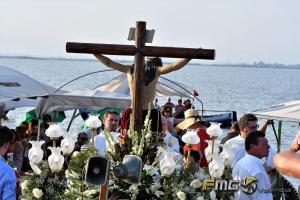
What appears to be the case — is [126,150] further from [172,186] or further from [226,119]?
[226,119]

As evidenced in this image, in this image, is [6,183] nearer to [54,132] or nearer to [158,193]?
[54,132]

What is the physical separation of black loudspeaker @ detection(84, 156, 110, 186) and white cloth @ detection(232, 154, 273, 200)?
103 inches

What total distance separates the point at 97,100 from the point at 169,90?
4.69m

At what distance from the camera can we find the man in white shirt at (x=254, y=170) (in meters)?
6.19

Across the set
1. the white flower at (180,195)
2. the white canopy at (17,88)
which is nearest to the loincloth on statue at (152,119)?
the white flower at (180,195)

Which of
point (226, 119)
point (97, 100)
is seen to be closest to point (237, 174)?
point (97, 100)

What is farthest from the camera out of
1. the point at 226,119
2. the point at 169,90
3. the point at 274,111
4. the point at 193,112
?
the point at 226,119

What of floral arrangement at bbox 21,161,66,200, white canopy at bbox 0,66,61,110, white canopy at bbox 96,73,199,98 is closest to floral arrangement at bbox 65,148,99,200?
floral arrangement at bbox 21,161,66,200

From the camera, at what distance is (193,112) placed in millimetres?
10203

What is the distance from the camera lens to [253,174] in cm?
622

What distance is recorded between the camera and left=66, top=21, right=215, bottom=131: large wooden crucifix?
5.60 m

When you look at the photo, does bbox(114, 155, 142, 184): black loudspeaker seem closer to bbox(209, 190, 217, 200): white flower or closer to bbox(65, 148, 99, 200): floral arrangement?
bbox(65, 148, 99, 200): floral arrangement

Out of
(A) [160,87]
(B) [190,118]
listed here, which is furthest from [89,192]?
(A) [160,87]

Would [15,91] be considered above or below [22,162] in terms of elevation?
above
